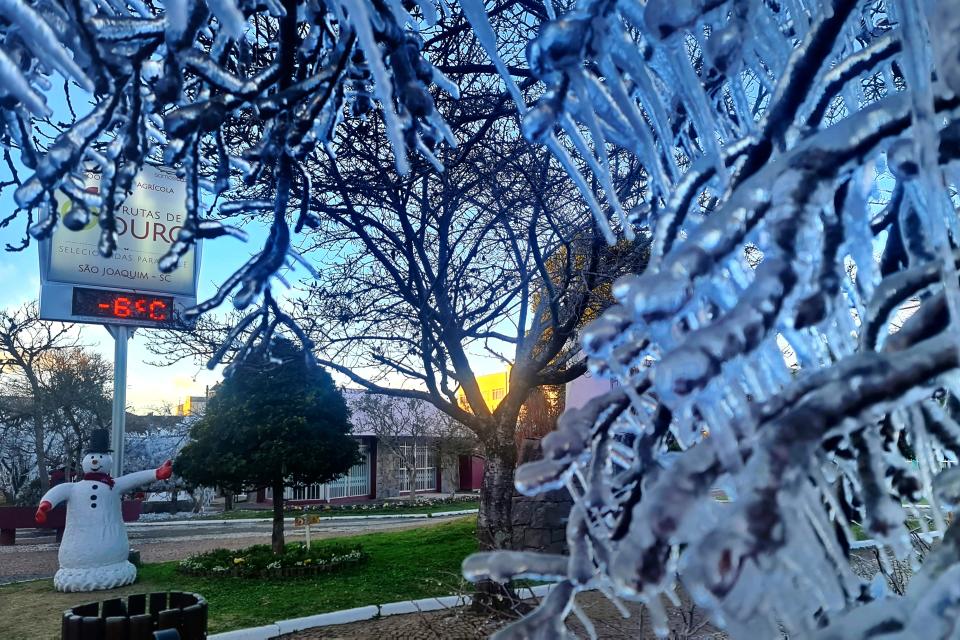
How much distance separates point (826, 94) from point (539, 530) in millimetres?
10341

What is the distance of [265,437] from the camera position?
13.0m

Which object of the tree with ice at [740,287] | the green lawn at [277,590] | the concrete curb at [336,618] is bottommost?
the green lawn at [277,590]

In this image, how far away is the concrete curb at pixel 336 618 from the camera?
6.59m

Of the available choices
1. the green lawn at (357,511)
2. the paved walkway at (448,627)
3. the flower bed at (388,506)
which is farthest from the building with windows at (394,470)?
the paved walkway at (448,627)

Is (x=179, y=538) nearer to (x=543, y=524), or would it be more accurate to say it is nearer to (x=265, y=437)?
(x=265, y=437)

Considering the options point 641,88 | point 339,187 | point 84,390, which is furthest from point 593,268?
point 84,390

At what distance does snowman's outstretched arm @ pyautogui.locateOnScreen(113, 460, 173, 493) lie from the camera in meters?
11.0

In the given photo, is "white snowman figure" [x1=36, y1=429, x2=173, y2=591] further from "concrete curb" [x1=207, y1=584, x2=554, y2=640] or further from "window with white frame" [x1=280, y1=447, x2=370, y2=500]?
"window with white frame" [x1=280, y1=447, x2=370, y2=500]

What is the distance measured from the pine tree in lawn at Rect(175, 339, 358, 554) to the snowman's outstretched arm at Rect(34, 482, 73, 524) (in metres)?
2.54

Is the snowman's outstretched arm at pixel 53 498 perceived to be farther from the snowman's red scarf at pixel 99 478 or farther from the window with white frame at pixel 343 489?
the window with white frame at pixel 343 489

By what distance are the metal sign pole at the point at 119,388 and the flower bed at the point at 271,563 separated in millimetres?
2987

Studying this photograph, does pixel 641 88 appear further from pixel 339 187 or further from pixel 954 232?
pixel 339 187

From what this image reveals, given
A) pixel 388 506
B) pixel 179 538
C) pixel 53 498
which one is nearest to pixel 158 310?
pixel 53 498

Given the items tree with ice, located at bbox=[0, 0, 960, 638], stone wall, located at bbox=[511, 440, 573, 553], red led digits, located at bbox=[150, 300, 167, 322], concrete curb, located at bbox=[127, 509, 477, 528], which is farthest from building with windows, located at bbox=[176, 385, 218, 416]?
tree with ice, located at bbox=[0, 0, 960, 638]
